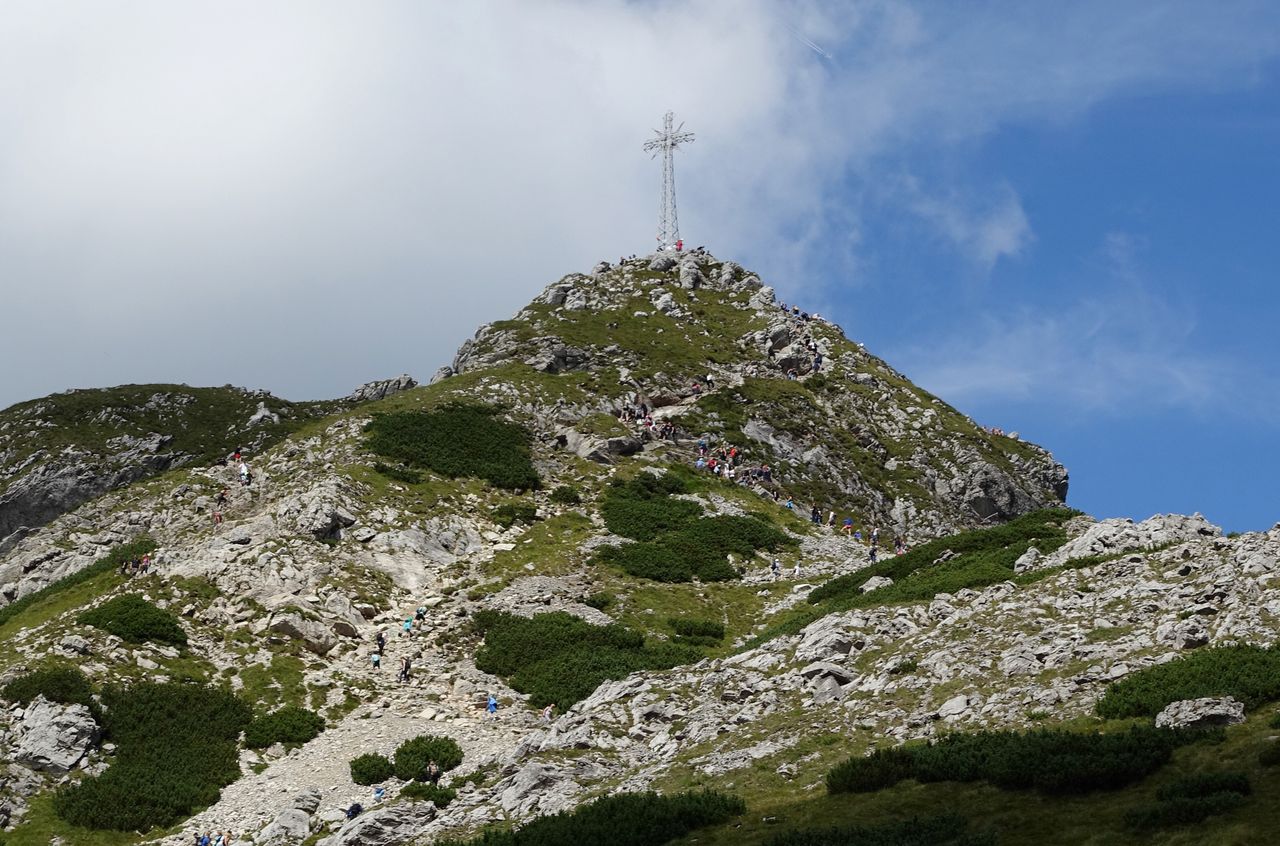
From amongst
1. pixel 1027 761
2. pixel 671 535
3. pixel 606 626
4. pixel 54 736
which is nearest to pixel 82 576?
pixel 54 736

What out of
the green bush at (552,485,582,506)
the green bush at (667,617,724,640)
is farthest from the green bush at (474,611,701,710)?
the green bush at (552,485,582,506)

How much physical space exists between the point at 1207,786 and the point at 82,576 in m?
53.3

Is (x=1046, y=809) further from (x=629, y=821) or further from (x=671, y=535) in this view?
(x=671, y=535)

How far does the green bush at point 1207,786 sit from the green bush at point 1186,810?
1.36ft

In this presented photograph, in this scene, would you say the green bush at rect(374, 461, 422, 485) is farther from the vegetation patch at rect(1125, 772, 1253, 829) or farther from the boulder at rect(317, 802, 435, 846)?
the vegetation patch at rect(1125, 772, 1253, 829)

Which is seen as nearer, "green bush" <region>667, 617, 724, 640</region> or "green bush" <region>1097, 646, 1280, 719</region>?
"green bush" <region>1097, 646, 1280, 719</region>

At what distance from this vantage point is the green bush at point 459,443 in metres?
68.5

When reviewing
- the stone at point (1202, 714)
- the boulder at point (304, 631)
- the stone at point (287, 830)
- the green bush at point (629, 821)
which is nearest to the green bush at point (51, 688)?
the boulder at point (304, 631)

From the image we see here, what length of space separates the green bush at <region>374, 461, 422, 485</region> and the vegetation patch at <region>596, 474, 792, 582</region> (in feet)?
38.2

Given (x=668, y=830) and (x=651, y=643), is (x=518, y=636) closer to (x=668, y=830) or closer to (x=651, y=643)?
(x=651, y=643)

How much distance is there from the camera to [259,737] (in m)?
40.9

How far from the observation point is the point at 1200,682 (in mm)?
23719

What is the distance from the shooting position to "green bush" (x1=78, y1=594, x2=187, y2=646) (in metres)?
46.4

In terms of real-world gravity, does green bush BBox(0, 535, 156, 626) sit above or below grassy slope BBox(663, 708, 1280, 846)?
above
